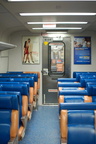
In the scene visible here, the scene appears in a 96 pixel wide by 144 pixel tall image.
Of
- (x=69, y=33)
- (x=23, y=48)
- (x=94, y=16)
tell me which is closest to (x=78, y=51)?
(x=69, y=33)

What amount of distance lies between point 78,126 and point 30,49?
533 cm

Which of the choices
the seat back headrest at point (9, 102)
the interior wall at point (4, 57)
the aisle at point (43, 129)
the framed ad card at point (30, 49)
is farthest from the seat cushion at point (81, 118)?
the framed ad card at point (30, 49)

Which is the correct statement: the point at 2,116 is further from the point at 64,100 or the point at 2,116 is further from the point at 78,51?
the point at 78,51

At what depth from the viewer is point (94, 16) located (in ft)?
13.9

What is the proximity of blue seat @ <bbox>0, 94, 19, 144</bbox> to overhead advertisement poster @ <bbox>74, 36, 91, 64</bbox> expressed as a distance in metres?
4.92

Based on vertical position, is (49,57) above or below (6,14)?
below

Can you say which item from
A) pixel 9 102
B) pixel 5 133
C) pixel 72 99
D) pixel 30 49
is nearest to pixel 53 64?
pixel 30 49

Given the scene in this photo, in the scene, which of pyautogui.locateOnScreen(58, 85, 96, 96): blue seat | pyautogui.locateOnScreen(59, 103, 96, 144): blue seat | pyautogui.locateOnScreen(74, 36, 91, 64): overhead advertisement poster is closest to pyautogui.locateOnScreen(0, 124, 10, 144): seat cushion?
pyautogui.locateOnScreen(59, 103, 96, 144): blue seat

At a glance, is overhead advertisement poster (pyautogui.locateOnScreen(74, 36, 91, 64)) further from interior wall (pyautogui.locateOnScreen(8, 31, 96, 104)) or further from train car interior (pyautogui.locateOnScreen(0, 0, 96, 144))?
interior wall (pyautogui.locateOnScreen(8, 31, 96, 104))

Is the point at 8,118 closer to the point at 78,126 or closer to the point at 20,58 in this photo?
the point at 78,126

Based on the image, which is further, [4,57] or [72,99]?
[4,57]

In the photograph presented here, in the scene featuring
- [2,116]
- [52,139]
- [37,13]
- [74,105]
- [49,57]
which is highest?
[37,13]

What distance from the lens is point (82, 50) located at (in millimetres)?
7367

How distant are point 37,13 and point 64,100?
1.84 metres
